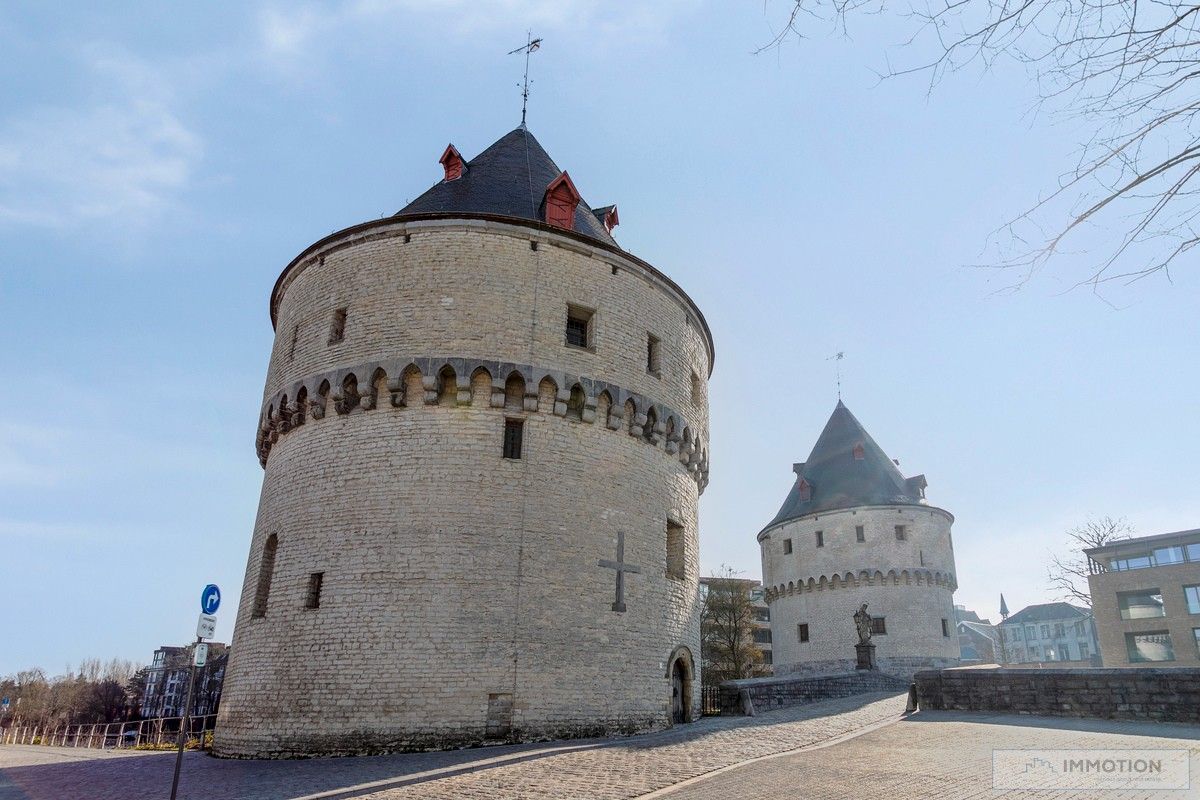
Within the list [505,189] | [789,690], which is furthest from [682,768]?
[505,189]

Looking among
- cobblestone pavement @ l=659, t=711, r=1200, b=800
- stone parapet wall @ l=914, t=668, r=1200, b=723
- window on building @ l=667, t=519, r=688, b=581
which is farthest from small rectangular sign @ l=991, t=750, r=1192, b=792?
window on building @ l=667, t=519, r=688, b=581

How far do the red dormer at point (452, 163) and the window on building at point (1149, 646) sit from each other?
4173 centimetres

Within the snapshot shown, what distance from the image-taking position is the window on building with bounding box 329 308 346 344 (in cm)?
1461

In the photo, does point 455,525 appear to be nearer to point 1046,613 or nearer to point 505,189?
point 505,189

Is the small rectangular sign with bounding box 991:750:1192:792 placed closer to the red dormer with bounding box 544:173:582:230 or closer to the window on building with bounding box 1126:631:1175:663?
the red dormer with bounding box 544:173:582:230

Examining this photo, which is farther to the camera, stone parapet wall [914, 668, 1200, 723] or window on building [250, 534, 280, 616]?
window on building [250, 534, 280, 616]

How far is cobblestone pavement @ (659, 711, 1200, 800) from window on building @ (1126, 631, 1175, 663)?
106 feet

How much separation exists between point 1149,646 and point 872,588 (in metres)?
19.7

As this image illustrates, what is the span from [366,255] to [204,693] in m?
47.5

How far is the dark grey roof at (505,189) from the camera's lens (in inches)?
630

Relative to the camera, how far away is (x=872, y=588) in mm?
30484

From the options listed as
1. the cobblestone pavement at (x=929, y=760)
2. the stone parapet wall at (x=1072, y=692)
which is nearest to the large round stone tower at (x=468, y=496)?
the cobblestone pavement at (x=929, y=760)

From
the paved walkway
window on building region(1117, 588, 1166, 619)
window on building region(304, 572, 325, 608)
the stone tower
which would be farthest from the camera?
window on building region(1117, 588, 1166, 619)

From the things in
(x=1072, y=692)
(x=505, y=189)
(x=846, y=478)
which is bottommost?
(x=1072, y=692)
